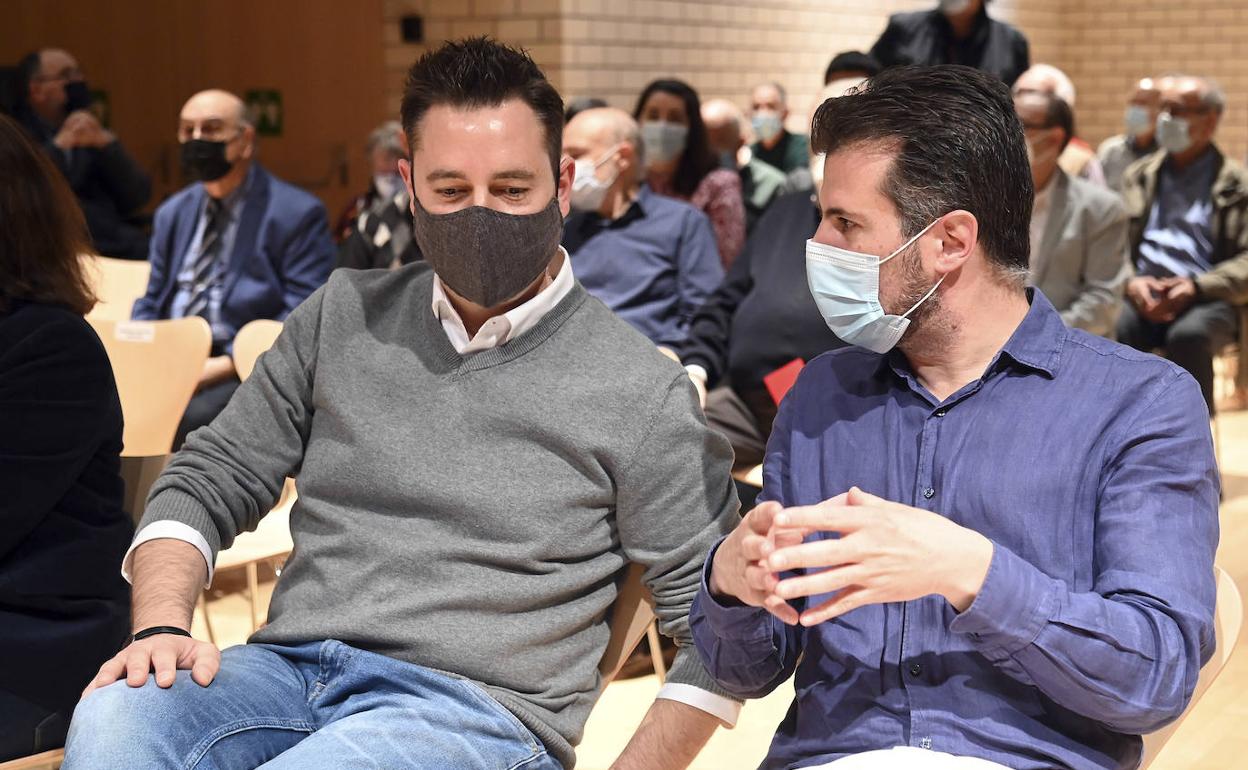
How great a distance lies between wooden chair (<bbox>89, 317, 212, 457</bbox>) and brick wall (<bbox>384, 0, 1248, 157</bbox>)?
2807 millimetres

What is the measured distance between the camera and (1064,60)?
12.9 meters

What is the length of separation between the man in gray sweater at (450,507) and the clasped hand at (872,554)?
427mm

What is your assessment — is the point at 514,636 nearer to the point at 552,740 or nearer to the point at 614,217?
the point at 552,740

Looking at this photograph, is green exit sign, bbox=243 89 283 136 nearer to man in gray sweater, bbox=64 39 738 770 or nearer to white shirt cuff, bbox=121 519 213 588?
man in gray sweater, bbox=64 39 738 770

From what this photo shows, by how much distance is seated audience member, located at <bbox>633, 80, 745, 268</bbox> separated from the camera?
6.20 metres

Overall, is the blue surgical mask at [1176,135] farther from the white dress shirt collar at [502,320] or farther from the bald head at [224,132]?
the white dress shirt collar at [502,320]

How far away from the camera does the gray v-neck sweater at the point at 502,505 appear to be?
70.9 inches

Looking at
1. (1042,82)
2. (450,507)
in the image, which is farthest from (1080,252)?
(450,507)

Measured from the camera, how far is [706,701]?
1.76 metres

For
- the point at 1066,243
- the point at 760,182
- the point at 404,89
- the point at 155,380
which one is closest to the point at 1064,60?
the point at 760,182

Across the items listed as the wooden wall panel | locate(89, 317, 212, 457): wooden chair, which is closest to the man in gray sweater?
locate(89, 317, 212, 457): wooden chair

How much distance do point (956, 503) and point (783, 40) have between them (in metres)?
7.96

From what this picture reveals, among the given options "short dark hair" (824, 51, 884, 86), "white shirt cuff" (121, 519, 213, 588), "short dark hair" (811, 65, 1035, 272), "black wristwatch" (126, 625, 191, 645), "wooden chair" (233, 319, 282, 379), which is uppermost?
"short dark hair" (811, 65, 1035, 272)

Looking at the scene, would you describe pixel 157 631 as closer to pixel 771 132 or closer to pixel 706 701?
pixel 706 701
